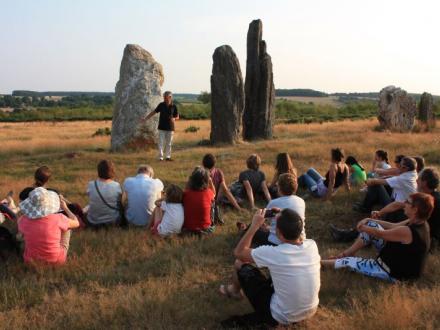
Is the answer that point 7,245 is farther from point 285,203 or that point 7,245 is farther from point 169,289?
point 285,203

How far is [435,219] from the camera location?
265 inches

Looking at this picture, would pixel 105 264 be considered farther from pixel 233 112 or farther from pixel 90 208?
pixel 233 112

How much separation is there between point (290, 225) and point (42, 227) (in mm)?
3186

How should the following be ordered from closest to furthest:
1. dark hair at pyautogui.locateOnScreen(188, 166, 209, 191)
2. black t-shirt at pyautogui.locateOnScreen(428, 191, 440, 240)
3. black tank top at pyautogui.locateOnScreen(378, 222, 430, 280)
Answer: black tank top at pyautogui.locateOnScreen(378, 222, 430, 280) < black t-shirt at pyautogui.locateOnScreen(428, 191, 440, 240) < dark hair at pyautogui.locateOnScreen(188, 166, 209, 191)

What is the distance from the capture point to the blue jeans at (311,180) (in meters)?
10.1

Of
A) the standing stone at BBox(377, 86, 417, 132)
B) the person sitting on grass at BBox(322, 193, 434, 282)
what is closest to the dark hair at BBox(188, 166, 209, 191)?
the person sitting on grass at BBox(322, 193, 434, 282)

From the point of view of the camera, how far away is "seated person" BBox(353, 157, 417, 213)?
7523mm

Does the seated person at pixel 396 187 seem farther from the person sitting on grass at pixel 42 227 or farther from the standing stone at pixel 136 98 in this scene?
the standing stone at pixel 136 98

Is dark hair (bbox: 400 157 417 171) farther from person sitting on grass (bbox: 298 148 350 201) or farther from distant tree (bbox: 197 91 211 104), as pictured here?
distant tree (bbox: 197 91 211 104)

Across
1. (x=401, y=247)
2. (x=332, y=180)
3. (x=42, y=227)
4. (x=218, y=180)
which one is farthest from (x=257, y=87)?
(x=401, y=247)

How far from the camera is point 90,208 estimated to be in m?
8.09

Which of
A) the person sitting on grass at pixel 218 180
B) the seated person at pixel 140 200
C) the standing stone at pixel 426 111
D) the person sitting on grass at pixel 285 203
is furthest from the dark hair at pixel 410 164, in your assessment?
the standing stone at pixel 426 111

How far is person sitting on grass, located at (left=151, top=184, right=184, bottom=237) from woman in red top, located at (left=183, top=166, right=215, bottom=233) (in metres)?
0.11

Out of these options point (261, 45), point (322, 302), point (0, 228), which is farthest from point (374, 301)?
point (261, 45)
